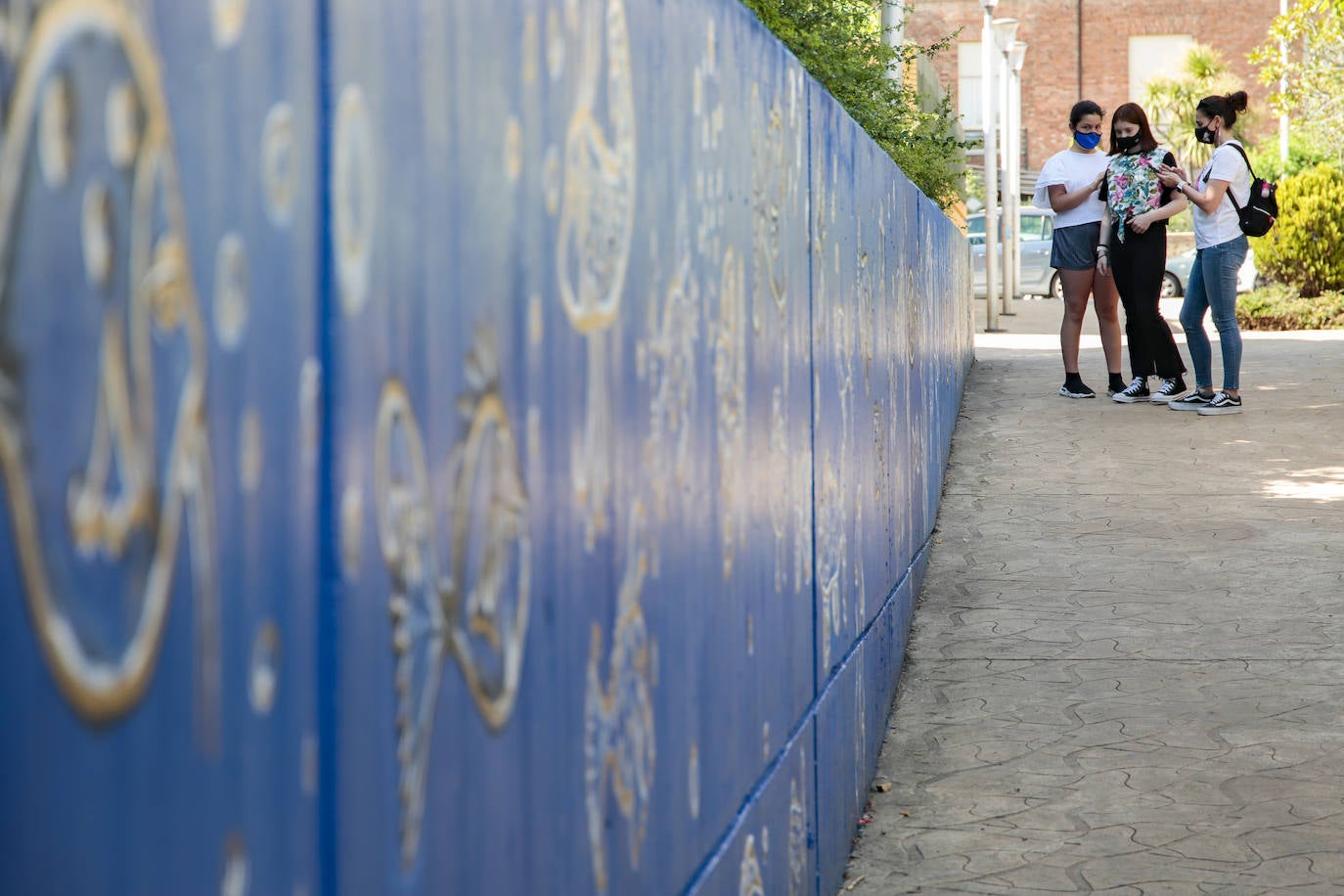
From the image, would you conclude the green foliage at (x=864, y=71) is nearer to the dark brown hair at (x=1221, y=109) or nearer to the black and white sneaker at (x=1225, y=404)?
the dark brown hair at (x=1221, y=109)

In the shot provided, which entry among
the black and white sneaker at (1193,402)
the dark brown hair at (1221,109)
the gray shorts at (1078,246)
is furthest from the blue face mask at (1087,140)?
the black and white sneaker at (1193,402)

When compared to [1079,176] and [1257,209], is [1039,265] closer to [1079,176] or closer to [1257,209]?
[1079,176]

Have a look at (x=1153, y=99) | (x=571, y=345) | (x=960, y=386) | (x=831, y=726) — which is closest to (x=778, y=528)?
(x=831, y=726)

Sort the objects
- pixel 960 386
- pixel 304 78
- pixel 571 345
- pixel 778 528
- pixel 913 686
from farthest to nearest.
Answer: pixel 960 386 → pixel 913 686 → pixel 778 528 → pixel 571 345 → pixel 304 78

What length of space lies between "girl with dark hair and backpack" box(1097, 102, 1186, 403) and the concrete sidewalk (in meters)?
0.41

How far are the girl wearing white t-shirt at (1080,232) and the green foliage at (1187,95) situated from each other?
124 ft

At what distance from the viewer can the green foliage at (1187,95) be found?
45.5 meters

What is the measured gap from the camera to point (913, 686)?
513 centimetres

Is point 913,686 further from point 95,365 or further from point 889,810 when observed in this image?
point 95,365

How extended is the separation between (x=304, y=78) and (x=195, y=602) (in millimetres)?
359

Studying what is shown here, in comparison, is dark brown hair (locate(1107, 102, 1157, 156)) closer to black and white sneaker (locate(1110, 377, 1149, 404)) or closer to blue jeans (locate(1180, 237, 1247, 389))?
blue jeans (locate(1180, 237, 1247, 389))

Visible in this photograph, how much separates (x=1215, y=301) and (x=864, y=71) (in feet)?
10.2

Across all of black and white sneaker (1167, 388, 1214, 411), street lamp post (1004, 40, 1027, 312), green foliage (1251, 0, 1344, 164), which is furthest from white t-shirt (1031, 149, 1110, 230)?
street lamp post (1004, 40, 1027, 312)

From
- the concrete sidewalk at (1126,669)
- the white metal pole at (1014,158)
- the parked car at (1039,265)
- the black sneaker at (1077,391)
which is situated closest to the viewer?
the concrete sidewalk at (1126,669)
